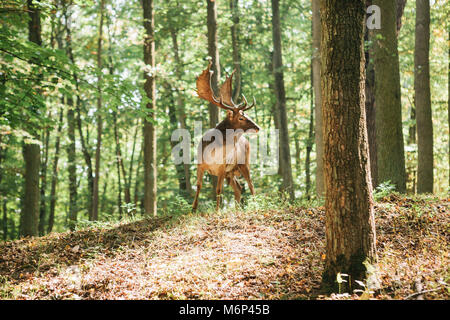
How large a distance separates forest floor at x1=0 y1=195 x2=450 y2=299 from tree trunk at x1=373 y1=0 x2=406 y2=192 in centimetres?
138

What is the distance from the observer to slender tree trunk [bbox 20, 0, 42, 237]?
33.9 feet

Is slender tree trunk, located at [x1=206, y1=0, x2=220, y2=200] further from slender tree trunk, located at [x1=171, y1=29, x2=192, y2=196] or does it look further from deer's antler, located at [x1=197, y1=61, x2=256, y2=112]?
slender tree trunk, located at [x1=171, y1=29, x2=192, y2=196]

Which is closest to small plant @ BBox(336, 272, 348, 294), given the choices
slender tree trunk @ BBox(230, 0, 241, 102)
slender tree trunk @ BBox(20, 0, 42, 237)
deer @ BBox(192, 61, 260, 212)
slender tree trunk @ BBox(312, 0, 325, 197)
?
deer @ BBox(192, 61, 260, 212)

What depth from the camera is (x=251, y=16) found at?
19.6m

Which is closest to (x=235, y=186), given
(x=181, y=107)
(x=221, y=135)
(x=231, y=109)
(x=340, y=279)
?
(x=221, y=135)

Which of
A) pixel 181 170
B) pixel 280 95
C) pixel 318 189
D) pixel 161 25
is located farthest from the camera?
pixel 181 170

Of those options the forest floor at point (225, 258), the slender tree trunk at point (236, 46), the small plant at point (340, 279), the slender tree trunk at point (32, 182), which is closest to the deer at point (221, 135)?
the forest floor at point (225, 258)

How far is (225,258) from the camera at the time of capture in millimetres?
5449

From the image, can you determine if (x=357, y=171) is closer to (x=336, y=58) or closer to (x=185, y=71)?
(x=336, y=58)

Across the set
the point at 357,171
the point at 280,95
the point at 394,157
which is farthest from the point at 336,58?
the point at 280,95

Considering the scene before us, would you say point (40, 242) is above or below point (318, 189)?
below

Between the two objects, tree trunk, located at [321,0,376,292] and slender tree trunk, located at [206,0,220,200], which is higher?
slender tree trunk, located at [206,0,220,200]
